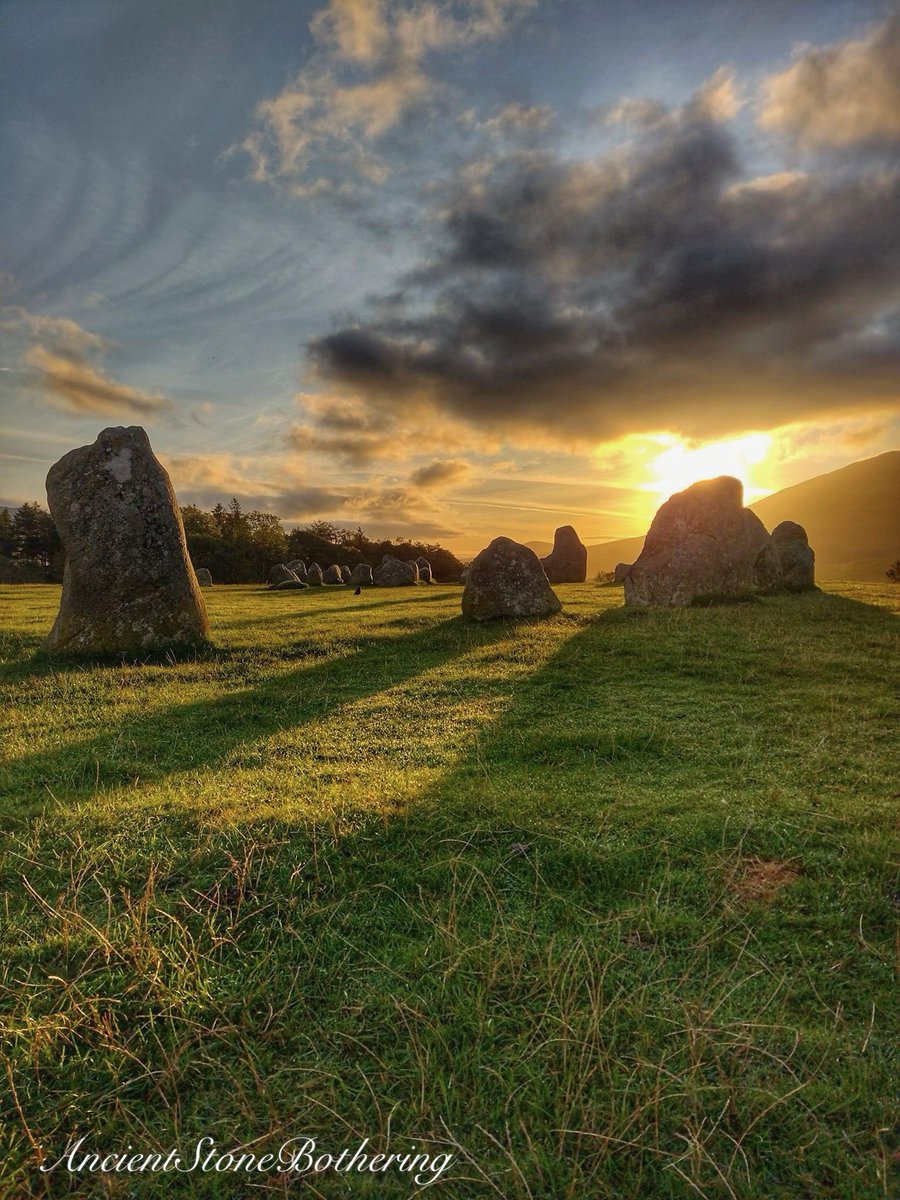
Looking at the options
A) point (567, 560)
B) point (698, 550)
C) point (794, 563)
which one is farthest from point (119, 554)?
point (567, 560)

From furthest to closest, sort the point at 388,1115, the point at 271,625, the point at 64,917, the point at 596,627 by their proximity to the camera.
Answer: the point at 271,625 → the point at 596,627 → the point at 64,917 → the point at 388,1115

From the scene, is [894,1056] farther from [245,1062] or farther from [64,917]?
[64,917]

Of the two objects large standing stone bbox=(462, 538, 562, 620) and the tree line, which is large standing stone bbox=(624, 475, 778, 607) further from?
the tree line

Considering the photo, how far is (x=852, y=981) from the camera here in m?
3.38

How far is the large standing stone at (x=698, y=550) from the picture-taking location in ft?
61.4

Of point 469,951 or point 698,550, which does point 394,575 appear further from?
point 469,951

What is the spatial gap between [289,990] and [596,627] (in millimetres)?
12932

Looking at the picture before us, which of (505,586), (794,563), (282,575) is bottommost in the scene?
(505,586)

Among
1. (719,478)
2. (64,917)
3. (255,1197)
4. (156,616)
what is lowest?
(255,1197)

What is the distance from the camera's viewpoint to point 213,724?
8.60m

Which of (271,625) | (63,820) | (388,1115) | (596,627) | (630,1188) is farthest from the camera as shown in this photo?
(271,625)

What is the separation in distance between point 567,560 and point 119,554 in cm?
2824

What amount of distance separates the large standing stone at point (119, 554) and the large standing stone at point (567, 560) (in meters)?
26.7

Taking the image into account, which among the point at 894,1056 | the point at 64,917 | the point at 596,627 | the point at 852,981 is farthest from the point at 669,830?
the point at 596,627
